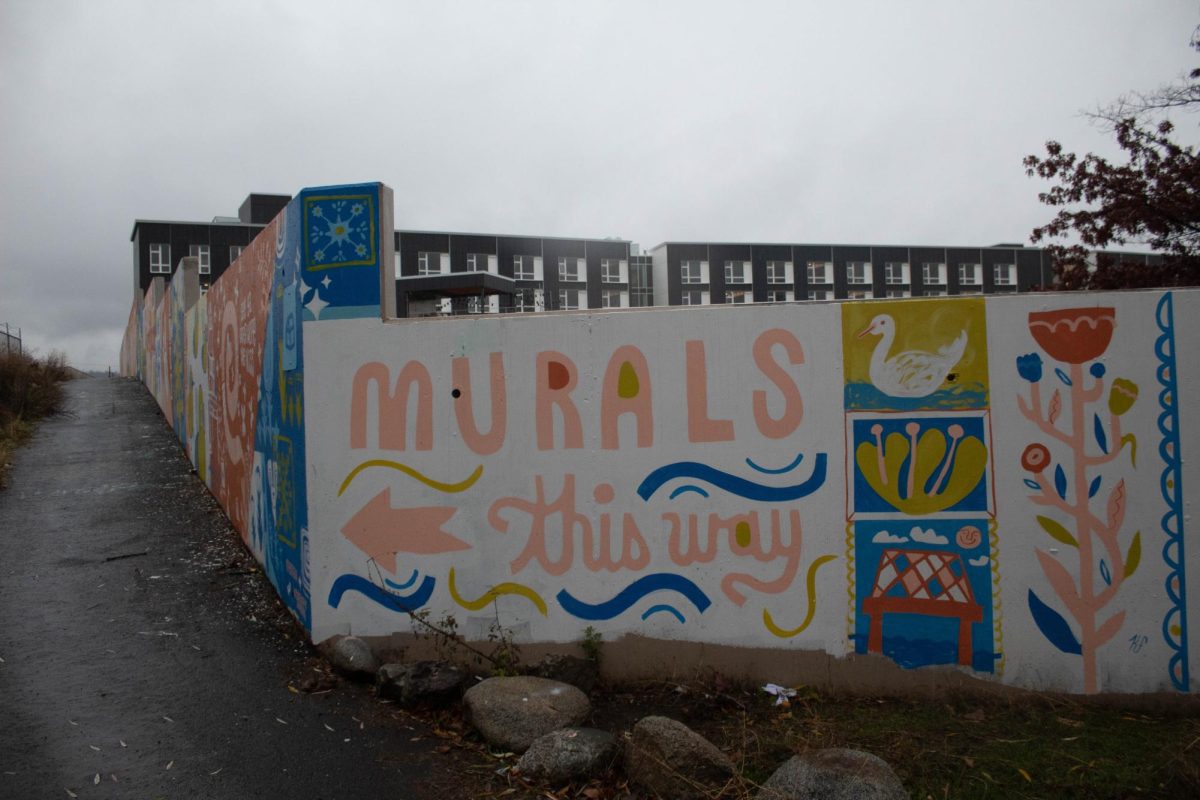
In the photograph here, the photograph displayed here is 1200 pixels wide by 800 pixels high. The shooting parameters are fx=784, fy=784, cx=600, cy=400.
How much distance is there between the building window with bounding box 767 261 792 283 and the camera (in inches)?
2314

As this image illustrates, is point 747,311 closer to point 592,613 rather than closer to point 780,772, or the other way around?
point 592,613

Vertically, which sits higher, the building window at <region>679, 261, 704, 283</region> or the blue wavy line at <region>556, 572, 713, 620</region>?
the building window at <region>679, 261, 704, 283</region>

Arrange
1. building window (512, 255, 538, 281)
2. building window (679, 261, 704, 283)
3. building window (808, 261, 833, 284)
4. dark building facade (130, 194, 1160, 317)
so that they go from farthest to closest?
building window (808, 261, 833, 284) → building window (679, 261, 704, 283) → building window (512, 255, 538, 281) → dark building facade (130, 194, 1160, 317)

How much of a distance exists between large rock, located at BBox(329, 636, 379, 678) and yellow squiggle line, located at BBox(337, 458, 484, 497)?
87 centimetres

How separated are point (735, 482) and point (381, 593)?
7.29 feet

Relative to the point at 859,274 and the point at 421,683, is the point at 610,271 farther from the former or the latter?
the point at 421,683

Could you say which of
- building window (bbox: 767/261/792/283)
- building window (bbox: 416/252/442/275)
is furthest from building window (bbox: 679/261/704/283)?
building window (bbox: 416/252/442/275)

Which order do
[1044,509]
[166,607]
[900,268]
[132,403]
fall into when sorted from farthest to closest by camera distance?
[900,268]
[132,403]
[166,607]
[1044,509]

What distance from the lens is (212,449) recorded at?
847 centimetres

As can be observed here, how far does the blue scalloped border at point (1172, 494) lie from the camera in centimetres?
440

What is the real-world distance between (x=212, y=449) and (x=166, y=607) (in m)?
3.23

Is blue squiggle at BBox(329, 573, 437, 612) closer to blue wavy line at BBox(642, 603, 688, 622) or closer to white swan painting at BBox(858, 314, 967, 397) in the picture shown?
blue wavy line at BBox(642, 603, 688, 622)

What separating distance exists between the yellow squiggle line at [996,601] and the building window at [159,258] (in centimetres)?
5360

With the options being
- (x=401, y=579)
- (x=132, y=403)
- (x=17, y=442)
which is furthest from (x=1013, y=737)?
(x=132, y=403)
